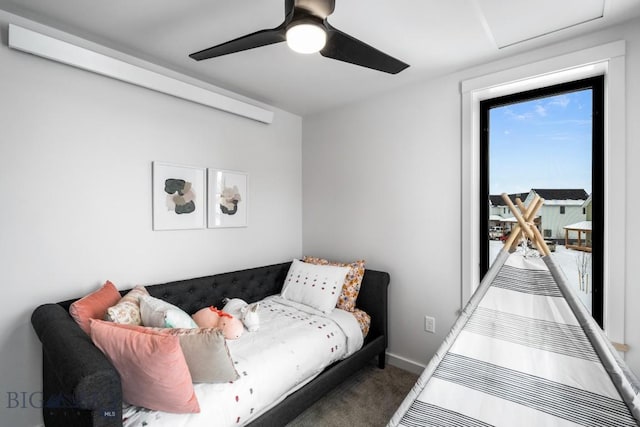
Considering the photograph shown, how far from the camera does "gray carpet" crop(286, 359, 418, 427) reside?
196 centimetres

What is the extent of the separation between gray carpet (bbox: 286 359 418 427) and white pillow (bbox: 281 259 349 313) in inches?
23.8

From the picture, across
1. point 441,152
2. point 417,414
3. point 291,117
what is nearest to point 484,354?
point 417,414

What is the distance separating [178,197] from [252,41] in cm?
141

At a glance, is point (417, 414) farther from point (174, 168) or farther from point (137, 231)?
point (174, 168)

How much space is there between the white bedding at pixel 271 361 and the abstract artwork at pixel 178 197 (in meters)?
0.93

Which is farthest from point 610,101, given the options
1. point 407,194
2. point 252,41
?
point 252,41

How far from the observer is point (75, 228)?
6.11 ft

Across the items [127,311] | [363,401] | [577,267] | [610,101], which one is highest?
[610,101]

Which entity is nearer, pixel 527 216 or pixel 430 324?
pixel 527 216

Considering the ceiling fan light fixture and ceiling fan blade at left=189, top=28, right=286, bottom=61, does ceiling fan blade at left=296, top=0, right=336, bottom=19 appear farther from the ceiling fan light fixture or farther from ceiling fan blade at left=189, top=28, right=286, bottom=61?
ceiling fan blade at left=189, top=28, right=286, bottom=61

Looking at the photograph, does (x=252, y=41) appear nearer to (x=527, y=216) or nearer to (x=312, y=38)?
(x=312, y=38)

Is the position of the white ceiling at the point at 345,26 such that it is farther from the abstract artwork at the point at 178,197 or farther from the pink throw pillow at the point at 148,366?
the pink throw pillow at the point at 148,366

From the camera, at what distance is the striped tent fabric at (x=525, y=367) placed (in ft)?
3.32

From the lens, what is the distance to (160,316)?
1602mm
